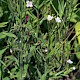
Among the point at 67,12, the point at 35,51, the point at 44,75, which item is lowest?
the point at 44,75

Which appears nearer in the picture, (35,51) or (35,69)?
(35,51)

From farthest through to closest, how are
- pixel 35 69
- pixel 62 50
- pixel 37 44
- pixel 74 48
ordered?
pixel 74 48, pixel 62 50, pixel 35 69, pixel 37 44

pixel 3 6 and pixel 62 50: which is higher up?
pixel 3 6

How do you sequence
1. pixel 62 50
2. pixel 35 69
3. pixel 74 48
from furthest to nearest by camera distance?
1. pixel 74 48
2. pixel 62 50
3. pixel 35 69

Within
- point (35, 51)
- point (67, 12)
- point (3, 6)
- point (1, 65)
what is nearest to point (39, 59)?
point (35, 51)

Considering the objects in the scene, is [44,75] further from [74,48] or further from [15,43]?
[74,48]

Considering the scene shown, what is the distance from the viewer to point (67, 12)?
1.78m

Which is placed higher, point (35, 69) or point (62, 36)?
point (62, 36)

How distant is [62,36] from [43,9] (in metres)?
0.25

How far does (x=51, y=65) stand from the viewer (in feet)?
5.85

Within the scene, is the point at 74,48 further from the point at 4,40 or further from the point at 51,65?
the point at 4,40

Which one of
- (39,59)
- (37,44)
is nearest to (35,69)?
(39,59)

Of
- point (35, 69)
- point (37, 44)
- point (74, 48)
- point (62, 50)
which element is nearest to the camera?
point (37, 44)

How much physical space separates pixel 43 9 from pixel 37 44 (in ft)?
1.36
